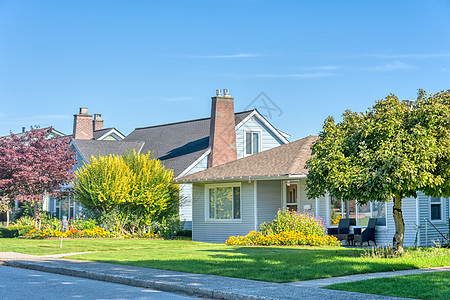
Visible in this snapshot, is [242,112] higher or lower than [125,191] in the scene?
higher

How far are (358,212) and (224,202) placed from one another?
6296 mm

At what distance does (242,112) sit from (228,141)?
296 cm

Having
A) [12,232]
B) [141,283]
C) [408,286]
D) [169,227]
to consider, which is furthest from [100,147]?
[408,286]

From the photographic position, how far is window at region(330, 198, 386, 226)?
22375 mm

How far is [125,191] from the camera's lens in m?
27.9

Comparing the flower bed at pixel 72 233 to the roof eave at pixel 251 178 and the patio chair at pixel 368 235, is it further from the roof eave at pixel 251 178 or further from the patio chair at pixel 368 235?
the patio chair at pixel 368 235

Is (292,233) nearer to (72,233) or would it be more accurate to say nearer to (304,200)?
(304,200)

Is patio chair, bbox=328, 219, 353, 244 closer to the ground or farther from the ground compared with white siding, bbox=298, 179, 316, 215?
closer to the ground

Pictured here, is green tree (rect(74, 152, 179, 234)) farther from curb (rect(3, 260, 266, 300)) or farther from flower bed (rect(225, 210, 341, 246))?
curb (rect(3, 260, 266, 300))

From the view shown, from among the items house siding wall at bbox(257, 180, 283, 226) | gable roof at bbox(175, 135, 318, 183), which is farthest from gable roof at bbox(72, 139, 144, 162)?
house siding wall at bbox(257, 180, 283, 226)

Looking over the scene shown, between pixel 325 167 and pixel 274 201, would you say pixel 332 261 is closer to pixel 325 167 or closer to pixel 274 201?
pixel 325 167

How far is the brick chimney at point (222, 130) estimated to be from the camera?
3256 cm

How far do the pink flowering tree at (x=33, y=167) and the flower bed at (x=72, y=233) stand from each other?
2116 mm

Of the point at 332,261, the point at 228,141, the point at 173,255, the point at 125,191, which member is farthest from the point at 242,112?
the point at 332,261
